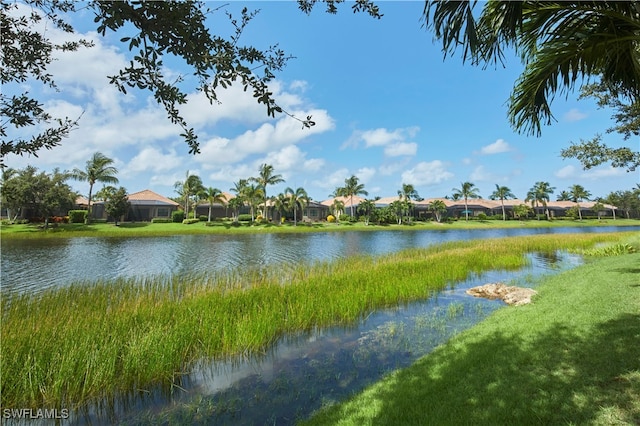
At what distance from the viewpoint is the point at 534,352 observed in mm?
4949

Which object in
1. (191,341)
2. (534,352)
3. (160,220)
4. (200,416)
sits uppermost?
(160,220)

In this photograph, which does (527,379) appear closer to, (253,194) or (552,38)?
(552,38)

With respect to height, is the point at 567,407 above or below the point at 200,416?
above

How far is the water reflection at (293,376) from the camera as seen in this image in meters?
4.89

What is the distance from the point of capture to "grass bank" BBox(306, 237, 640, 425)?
3391 millimetres

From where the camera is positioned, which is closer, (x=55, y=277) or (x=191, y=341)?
(x=191, y=341)

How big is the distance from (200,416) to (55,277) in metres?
14.7

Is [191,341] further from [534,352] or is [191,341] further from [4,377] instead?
[534,352]

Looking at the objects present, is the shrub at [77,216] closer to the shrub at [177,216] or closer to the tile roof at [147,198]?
the tile roof at [147,198]

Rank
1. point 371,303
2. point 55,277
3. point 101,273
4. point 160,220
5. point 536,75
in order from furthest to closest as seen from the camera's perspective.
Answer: point 160,220, point 101,273, point 55,277, point 371,303, point 536,75

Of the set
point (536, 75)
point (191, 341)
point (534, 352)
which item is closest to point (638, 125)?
point (536, 75)

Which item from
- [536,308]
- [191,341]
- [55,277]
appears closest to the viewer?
[191,341]

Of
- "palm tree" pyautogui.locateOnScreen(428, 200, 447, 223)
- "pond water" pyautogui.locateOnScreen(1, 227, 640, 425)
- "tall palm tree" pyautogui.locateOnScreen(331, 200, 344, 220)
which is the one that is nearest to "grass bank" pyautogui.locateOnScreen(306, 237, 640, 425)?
"pond water" pyautogui.locateOnScreen(1, 227, 640, 425)

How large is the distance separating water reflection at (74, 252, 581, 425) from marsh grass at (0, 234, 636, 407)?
400mm
